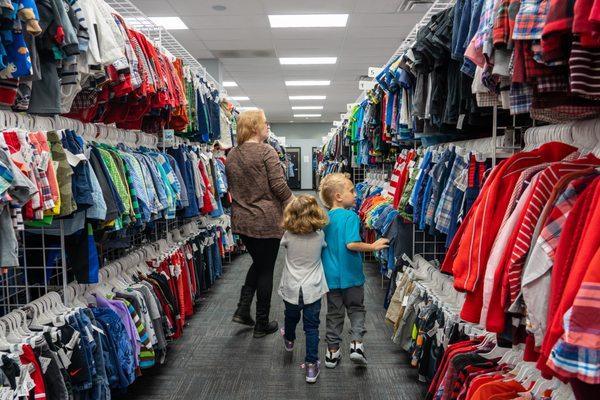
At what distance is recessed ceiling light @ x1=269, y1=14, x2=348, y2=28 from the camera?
272 inches

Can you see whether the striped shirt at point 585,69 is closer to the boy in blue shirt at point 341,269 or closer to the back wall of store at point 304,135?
the boy in blue shirt at point 341,269

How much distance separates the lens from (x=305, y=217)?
313 cm

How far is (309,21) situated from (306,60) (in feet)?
→ 8.23

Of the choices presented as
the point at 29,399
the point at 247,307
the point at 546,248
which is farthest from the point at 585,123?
the point at 247,307

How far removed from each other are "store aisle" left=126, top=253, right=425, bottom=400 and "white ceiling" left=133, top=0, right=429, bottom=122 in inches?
166

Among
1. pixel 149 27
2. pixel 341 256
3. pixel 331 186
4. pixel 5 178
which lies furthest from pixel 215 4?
pixel 5 178

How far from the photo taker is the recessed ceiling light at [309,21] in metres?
6.90

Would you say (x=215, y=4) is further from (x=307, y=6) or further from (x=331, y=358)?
(x=331, y=358)

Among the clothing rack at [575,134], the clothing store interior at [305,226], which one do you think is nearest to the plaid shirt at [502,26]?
the clothing store interior at [305,226]

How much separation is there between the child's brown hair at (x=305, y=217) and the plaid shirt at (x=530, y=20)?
198cm

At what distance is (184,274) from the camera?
4.18 meters

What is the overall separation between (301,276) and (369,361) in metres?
0.83

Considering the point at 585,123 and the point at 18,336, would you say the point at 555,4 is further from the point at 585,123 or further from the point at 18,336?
the point at 18,336

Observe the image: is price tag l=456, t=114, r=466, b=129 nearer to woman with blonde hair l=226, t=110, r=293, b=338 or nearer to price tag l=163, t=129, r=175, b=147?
woman with blonde hair l=226, t=110, r=293, b=338
